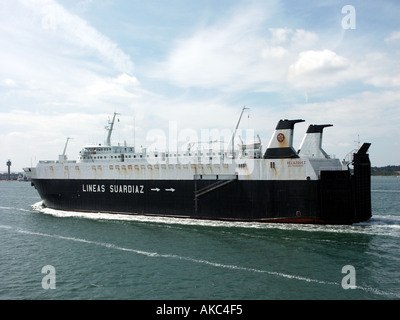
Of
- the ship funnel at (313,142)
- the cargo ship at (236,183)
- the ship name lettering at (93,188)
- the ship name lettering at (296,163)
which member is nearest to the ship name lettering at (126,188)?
the cargo ship at (236,183)

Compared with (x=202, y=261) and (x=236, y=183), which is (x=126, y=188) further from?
(x=202, y=261)

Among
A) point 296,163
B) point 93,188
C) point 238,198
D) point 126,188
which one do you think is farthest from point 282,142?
point 93,188

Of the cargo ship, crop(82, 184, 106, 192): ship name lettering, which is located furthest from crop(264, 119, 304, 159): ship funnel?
crop(82, 184, 106, 192): ship name lettering

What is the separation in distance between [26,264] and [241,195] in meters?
16.6

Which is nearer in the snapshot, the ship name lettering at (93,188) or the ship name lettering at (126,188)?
the ship name lettering at (126,188)

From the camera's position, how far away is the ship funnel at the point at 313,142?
27.5 metres

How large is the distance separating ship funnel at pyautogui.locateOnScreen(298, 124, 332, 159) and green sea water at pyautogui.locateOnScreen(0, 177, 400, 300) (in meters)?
6.67

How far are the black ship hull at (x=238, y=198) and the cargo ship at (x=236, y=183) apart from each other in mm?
72

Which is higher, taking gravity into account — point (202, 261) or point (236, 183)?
point (236, 183)

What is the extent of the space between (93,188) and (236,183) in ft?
53.7

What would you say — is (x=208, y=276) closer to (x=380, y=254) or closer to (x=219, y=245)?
(x=219, y=245)

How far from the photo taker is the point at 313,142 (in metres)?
27.8

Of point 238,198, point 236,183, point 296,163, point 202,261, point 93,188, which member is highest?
point 296,163

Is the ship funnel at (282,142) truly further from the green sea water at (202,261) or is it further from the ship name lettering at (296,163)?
the green sea water at (202,261)
